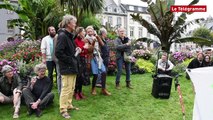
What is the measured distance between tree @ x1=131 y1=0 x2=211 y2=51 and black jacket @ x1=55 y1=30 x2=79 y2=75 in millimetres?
7279

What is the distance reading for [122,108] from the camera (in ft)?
20.9

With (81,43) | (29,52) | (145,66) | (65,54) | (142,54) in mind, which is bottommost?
(145,66)

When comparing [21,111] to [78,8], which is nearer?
[21,111]

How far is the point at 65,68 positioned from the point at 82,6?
6.44 m

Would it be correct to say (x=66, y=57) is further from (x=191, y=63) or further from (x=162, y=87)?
(x=191, y=63)

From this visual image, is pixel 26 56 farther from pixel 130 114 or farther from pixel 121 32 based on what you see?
pixel 130 114

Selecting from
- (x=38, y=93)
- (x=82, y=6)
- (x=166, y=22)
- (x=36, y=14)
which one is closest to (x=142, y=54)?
(x=166, y=22)

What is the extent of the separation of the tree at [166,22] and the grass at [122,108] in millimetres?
5168

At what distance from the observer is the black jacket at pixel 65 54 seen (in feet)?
17.3

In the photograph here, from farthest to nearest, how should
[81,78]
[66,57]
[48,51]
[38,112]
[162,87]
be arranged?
[162,87] → [48,51] → [81,78] → [38,112] → [66,57]

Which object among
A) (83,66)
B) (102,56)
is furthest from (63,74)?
(102,56)

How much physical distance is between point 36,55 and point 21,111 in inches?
A: 167

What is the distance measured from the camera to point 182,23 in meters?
12.2

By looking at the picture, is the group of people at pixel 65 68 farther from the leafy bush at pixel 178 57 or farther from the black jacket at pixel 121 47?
the leafy bush at pixel 178 57
